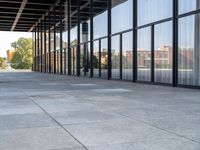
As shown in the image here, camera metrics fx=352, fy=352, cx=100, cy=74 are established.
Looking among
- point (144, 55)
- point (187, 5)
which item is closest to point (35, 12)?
point (144, 55)

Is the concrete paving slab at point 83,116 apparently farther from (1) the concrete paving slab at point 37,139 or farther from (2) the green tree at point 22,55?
(2) the green tree at point 22,55

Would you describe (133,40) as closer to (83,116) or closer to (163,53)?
(163,53)

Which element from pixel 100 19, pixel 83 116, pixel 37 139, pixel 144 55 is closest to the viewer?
pixel 37 139

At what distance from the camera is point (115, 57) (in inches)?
904

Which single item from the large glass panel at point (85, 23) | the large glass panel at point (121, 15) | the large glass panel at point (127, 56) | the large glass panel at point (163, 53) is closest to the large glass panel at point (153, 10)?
the large glass panel at point (163, 53)

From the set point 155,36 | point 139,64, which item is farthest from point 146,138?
point 139,64

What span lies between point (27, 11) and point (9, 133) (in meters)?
41.8

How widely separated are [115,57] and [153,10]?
5.62 meters

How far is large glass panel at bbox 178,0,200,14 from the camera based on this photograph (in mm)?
14279

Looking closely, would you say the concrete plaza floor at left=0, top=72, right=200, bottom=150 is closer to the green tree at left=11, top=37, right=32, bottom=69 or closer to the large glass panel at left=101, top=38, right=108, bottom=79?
the large glass panel at left=101, top=38, right=108, bottom=79

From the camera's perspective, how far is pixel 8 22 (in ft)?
178

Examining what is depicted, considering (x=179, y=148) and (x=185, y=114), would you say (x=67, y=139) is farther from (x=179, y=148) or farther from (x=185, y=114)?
(x=185, y=114)

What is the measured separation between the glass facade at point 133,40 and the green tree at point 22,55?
71512 millimetres

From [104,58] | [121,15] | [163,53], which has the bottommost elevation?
[104,58]
